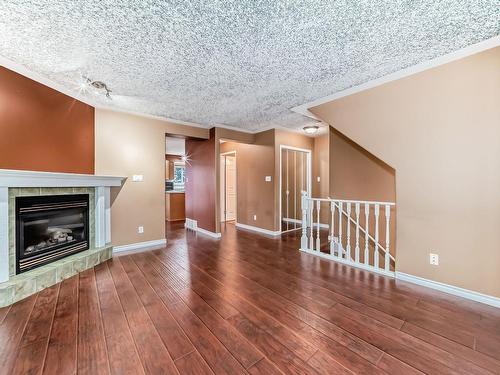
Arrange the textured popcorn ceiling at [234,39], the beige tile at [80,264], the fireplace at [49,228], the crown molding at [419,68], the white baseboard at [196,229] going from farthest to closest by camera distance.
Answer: the white baseboard at [196,229]
the beige tile at [80,264]
the fireplace at [49,228]
the crown molding at [419,68]
the textured popcorn ceiling at [234,39]

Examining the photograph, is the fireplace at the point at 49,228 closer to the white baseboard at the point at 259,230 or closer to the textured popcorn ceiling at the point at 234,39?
the textured popcorn ceiling at the point at 234,39

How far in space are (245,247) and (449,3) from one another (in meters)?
3.78

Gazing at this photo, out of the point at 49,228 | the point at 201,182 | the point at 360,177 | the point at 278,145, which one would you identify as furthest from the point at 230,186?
the point at 49,228

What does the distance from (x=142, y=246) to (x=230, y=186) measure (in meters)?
3.33

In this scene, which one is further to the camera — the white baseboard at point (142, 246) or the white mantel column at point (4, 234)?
the white baseboard at point (142, 246)

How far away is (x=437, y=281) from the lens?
7.71 ft

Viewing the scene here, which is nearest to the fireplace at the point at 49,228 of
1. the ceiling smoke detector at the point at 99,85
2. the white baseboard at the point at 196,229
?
the ceiling smoke detector at the point at 99,85

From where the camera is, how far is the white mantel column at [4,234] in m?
2.13

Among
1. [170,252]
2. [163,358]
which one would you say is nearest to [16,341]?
[163,358]

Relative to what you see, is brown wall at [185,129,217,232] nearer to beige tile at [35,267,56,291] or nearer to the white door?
the white door

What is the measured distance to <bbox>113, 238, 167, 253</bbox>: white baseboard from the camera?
12.3ft

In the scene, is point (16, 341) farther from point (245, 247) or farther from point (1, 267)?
point (245, 247)

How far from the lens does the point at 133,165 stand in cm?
389

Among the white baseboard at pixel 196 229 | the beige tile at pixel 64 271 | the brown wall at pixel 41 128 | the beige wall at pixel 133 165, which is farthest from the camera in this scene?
the white baseboard at pixel 196 229
